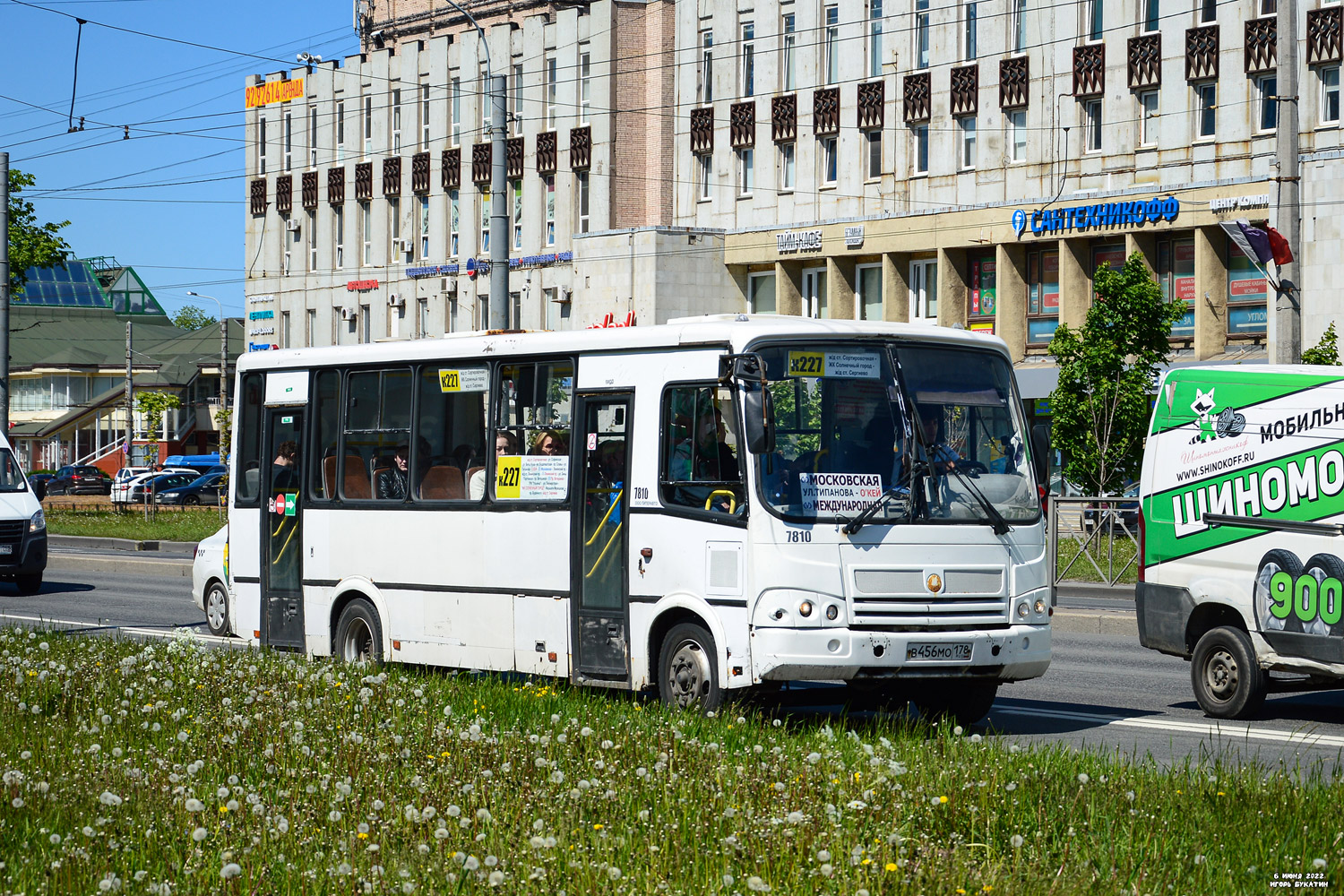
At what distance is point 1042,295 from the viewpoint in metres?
48.0

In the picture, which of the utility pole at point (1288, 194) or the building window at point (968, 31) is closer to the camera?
the utility pole at point (1288, 194)

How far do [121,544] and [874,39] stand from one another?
2570 centimetres

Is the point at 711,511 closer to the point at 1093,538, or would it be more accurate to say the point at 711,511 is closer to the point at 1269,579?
the point at 1269,579

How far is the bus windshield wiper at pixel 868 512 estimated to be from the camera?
10.8m

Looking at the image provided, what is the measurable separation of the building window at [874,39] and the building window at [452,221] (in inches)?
754

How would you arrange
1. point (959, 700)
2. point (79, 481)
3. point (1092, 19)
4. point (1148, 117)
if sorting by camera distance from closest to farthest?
1. point (959, 700)
2. point (1148, 117)
3. point (1092, 19)
4. point (79, 481)

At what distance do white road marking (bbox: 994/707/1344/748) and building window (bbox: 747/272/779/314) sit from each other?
43.1 meters

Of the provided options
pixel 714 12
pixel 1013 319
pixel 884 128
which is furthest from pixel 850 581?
pixel 714 12

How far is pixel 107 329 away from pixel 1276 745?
117 metres

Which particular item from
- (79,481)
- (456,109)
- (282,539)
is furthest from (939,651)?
(79,481)

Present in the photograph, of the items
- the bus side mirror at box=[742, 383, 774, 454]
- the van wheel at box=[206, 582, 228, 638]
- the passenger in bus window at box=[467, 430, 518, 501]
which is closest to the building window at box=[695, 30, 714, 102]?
the van wheel at box=[206, 582, 228, 638]

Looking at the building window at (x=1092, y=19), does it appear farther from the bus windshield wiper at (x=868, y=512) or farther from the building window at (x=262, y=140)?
the building window at (x=262, y=140)

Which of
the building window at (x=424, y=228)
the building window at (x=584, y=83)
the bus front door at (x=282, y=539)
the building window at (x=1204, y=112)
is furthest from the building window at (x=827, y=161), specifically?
the bus front door at (x=282, y=539)

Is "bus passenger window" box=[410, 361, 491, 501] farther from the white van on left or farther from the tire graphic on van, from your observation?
the white van on left
